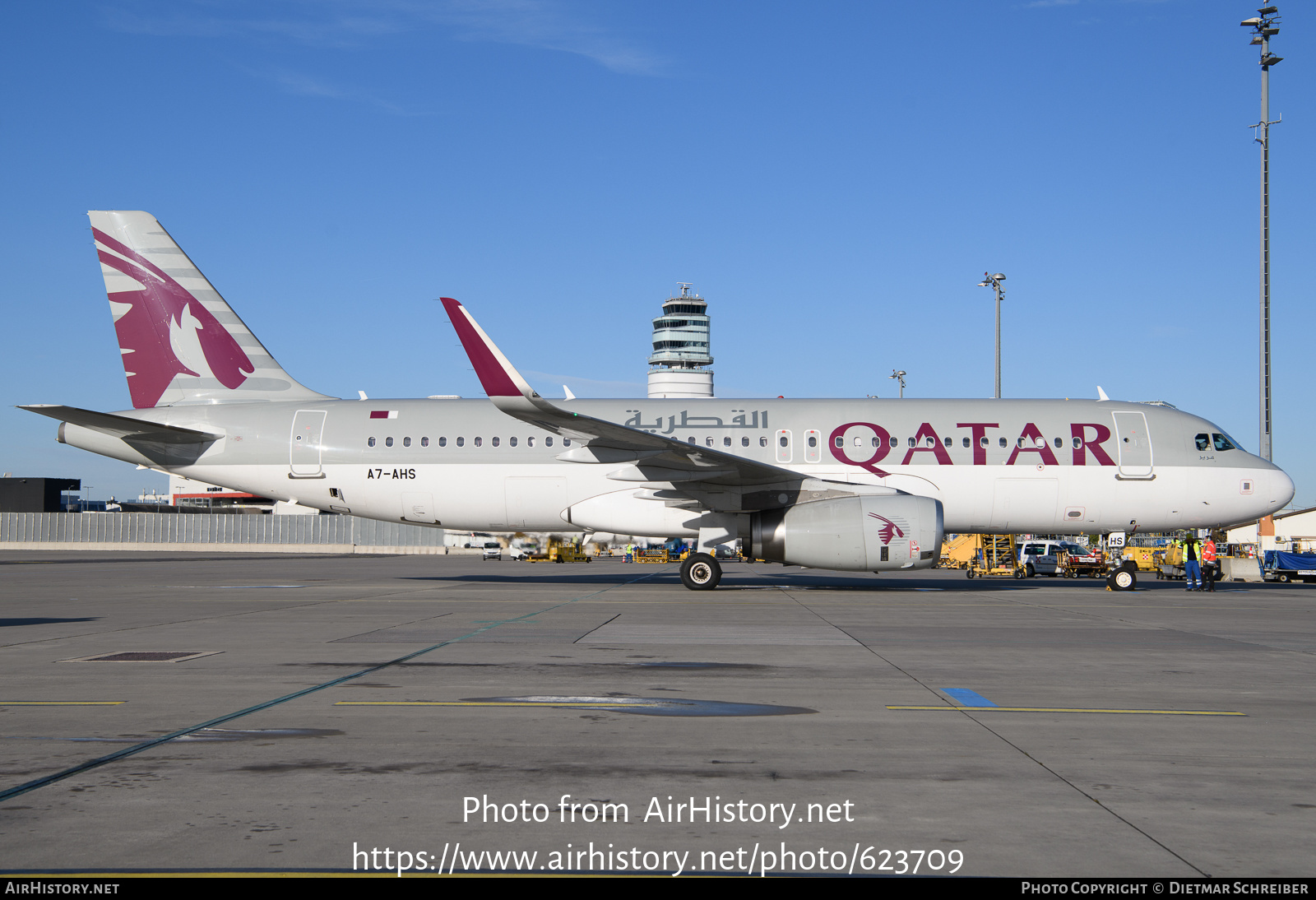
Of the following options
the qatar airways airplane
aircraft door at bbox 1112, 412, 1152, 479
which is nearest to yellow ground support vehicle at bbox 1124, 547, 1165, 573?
the qatar airways airplane

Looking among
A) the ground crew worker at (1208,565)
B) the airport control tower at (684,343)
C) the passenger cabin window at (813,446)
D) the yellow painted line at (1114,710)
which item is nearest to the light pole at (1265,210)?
the ground crew worker at (1208,565)

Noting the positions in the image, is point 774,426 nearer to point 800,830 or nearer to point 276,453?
point 276,453

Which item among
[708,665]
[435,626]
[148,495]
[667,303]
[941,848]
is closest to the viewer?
[941,848]

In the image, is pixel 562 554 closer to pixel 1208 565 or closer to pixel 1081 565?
pixel 1081 565

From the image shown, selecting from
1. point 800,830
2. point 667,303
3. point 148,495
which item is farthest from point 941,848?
point 148,495

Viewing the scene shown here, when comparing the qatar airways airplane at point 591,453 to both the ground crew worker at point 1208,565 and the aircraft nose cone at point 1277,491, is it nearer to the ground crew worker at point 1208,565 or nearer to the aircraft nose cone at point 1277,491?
the aircraft nose cone at point 1277,491

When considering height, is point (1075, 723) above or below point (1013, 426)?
below

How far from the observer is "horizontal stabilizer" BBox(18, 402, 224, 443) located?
20.2 meters

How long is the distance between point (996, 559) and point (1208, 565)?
14.1 meters

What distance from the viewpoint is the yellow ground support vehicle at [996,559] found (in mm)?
35938

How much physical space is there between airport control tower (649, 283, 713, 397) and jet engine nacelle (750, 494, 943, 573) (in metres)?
92.2

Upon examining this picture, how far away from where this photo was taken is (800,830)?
13.9 feet

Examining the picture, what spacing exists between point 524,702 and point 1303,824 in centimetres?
482

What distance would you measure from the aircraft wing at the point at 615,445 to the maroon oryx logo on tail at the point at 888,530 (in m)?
1.87
